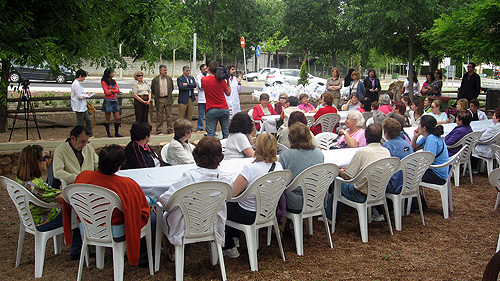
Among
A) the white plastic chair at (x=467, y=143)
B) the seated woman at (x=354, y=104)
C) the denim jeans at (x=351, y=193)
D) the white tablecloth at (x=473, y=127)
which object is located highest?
the seated woman at (x=354, y=104)

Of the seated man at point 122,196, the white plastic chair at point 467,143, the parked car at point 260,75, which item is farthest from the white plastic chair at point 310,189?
the parked car at point 260,75

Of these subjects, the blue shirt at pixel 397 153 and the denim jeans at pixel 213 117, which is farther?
the denim jeans at pixel 213 117

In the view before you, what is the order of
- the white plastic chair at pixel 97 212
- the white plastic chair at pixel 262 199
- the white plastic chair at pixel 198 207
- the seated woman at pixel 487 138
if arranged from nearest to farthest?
1. the white plastic chair at pixel 97 212
2. the white plastic chair at pixel 198 207
3. the white plastic chair at pixel 262 199
4. the seated woman at pixel 487 138

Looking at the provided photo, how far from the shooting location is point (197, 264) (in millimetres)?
3990

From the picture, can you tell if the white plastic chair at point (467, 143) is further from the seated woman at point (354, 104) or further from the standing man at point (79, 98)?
the standing man at point (79, 98)

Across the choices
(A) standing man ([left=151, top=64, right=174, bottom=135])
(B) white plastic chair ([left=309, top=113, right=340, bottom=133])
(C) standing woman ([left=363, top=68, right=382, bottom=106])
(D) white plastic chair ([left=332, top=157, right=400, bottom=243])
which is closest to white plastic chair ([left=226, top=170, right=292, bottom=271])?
(D) white plastic chair ([left=332, top=157, right=400, bottom=243])

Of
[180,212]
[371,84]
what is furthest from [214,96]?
[371,84]

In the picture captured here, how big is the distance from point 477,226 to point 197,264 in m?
3.31

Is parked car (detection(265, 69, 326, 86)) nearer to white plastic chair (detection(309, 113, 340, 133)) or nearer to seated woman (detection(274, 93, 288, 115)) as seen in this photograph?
seated woman (detection(274, 93, 288, 115))

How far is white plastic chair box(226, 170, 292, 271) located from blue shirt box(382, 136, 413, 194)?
1499mm

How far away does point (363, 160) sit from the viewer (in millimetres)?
4594

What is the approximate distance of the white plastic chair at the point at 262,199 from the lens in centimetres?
377

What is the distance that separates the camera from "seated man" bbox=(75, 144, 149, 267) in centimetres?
333

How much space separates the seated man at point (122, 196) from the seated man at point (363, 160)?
227cm
